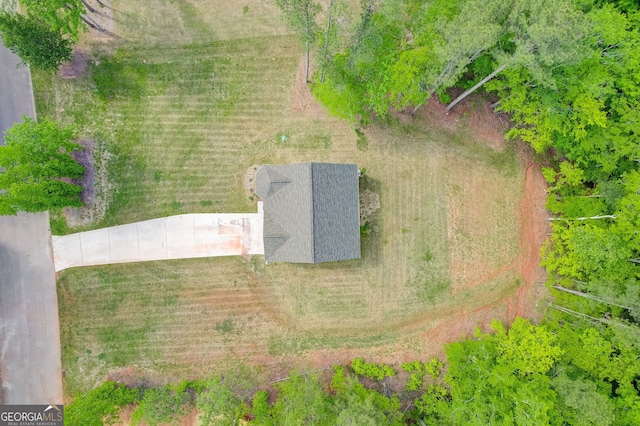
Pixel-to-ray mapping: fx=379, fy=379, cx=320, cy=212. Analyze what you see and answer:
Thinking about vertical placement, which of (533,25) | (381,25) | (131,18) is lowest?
(533,25)

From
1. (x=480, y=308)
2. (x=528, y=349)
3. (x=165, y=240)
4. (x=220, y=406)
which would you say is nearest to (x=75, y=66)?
(x=165, y=240)

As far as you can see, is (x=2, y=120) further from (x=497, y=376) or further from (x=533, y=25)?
(x=497, y=376)

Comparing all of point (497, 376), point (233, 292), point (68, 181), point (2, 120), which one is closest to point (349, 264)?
point (233, 292)

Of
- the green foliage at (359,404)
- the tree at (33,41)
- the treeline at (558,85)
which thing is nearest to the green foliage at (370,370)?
the green foliage at (359,404)

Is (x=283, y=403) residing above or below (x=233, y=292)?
below

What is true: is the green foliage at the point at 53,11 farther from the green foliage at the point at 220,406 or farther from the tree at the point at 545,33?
the tree at the point at 545,33

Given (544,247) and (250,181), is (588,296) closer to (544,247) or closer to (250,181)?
(544,247)

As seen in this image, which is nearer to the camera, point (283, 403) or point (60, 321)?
point (283, 403)
